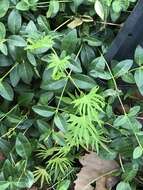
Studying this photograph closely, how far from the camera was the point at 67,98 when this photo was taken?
5.05ft

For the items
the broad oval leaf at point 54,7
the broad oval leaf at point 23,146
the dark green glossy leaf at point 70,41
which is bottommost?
the broad oval leaf at point 23,146

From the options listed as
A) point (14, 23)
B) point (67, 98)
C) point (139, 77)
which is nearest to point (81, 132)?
point (67, 98)

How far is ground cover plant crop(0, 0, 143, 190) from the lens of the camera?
1.50 meters

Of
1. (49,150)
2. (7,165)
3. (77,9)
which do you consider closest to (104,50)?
(77,9)

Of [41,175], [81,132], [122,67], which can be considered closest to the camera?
[81,132]

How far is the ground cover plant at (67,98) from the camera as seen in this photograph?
1.50 metres

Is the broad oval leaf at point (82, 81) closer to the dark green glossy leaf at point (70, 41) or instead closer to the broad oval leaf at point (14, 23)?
the dark green glossy leaf at point (70, 41)

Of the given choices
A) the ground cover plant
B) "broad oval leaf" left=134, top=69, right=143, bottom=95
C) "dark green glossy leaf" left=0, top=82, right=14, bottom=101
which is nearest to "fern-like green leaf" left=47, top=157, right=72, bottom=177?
the ground cover plant

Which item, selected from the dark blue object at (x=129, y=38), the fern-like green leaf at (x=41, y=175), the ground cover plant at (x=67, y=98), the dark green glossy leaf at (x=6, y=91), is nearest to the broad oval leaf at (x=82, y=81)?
the ground cover plant at (x=67, y=98)

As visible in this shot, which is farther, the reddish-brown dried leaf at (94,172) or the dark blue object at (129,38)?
the reddish-brown dried leaf at (94,172)

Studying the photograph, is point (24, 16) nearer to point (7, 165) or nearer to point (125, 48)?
point (125, 48)

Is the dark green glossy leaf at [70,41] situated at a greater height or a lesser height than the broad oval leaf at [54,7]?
lesser

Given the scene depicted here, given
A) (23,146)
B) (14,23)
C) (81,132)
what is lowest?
(23,146)

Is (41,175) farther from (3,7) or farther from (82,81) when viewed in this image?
(3,7)
